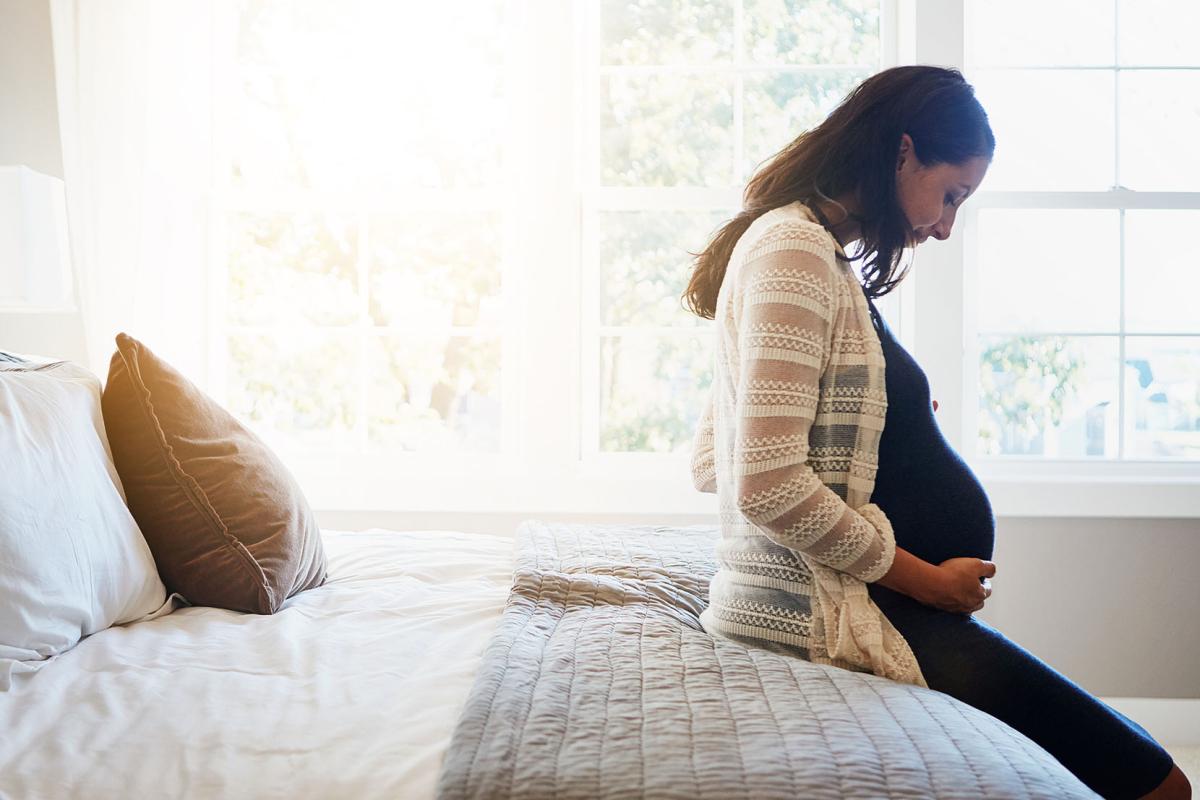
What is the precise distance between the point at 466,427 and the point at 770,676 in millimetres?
2076

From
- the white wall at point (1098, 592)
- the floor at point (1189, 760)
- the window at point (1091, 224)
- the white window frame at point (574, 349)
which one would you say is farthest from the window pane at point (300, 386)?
the floor at point (1189, 760)

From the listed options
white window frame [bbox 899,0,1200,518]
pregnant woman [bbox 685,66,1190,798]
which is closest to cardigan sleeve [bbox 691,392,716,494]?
pregnant woman [bbox 685,66,1190,798]

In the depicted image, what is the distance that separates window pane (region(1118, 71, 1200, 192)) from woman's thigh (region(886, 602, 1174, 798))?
2.34m

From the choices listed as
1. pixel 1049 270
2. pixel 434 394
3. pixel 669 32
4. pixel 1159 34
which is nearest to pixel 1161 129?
pixel 1159 34

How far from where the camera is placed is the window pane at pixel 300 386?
3.16 metres

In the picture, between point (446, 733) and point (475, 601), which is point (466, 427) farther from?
point (446, 733)

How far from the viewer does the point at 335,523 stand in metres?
3.01

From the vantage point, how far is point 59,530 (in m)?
1.34

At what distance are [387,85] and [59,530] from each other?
215 cm

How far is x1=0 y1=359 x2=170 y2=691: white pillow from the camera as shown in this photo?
1.25 meters

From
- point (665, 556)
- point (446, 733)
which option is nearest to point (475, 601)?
point (665, 556)

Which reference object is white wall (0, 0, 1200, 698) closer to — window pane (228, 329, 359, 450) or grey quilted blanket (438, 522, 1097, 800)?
window pane (228, 329, 359, 450)

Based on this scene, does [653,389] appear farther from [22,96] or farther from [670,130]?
[22,96]

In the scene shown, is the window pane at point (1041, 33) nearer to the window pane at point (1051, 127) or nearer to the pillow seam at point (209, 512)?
the window pane at point (1051, 127)
